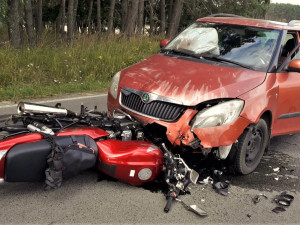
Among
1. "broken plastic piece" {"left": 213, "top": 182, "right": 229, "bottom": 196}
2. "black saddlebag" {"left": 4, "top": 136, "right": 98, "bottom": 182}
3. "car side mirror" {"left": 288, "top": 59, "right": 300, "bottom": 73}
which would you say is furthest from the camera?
"car side mirror" {"left": 288, "top": 59, "right": 300, "bottom": 73}

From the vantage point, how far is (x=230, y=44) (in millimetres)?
4922

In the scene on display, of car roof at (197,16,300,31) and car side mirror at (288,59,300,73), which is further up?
car roof at (197,16,300,31)

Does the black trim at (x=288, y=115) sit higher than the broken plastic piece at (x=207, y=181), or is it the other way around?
the black trim at (x=288, y=115)

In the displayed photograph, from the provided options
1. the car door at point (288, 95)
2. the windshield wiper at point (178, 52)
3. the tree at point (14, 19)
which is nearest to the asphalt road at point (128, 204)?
the car door at point (288, 95)

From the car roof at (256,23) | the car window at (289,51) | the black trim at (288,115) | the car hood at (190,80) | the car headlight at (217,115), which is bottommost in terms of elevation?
the black trim at (288,115)

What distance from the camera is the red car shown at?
374 centimetres

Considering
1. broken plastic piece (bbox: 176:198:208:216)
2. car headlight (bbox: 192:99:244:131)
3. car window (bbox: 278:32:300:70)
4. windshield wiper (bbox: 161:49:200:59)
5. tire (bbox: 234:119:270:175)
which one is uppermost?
→ car window (bbox: 278:32:300:70)

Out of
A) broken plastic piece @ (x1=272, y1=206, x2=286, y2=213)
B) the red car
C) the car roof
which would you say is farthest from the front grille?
the car roof

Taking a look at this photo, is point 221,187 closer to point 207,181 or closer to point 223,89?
point 207,181

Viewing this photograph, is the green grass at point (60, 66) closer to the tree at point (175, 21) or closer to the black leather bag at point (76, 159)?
the black leather bag at point (76, 159)

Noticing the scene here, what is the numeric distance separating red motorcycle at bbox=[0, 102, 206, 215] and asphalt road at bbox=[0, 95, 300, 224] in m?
0.14

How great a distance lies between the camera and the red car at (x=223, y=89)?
147 inches

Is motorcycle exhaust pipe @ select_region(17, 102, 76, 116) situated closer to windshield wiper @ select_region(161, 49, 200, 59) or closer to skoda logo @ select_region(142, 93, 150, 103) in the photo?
skoda logo @ select_region(142, 93, 150, 103)

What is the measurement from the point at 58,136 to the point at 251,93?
212cm
